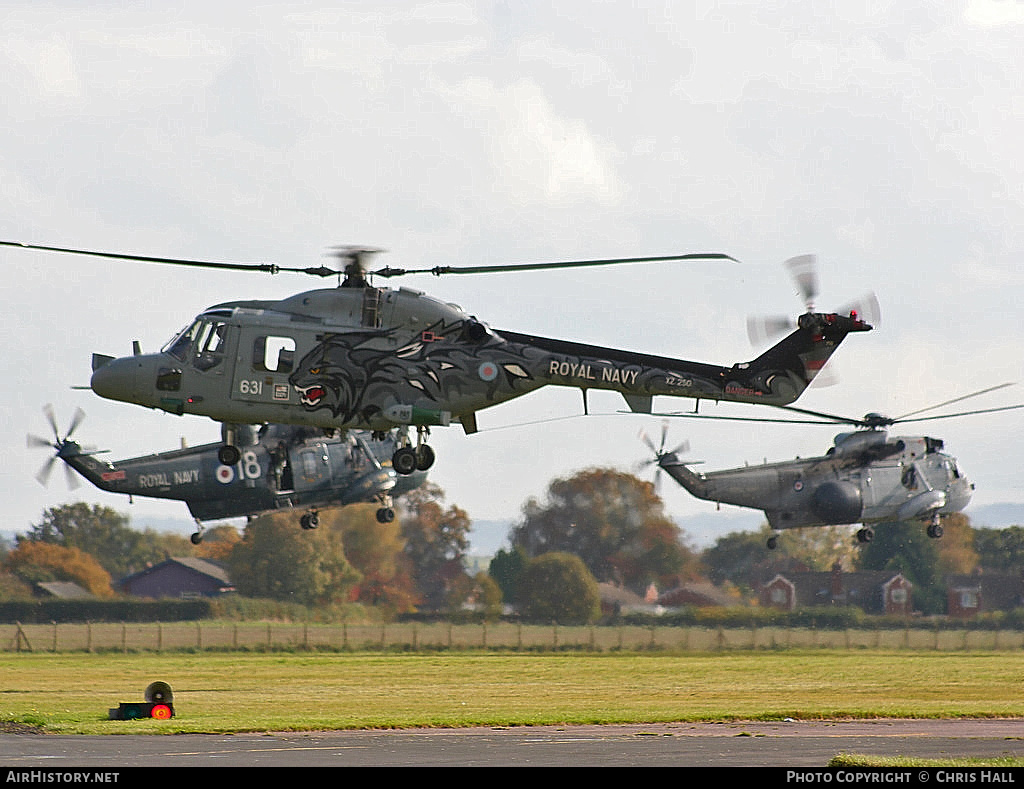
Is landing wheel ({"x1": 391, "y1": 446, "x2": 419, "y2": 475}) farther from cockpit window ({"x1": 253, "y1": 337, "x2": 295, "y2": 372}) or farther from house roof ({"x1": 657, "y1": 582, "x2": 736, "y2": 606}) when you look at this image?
house roof ({"x1": 657, "y1": 582, "x2": 736, "y2": 606})

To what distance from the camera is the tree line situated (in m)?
81.0

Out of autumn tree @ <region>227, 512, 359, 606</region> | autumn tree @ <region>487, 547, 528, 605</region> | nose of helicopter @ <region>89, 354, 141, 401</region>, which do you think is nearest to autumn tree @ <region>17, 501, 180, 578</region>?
autumn tree @ <region>227, 512, 359, 606</region>

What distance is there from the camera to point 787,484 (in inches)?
2650

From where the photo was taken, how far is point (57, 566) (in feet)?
284

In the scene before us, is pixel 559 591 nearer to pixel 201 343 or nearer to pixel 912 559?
pixel 912 559

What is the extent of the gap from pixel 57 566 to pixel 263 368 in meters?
58.6

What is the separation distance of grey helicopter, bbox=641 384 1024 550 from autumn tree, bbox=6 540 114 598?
35.0 m

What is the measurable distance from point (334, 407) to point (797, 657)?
45924mm

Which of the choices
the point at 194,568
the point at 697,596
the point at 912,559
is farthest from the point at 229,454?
the point at 194,568

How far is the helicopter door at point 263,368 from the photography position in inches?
1267

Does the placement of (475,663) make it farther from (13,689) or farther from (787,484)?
(13,689)

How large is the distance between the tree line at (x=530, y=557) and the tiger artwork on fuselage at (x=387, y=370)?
157 ft

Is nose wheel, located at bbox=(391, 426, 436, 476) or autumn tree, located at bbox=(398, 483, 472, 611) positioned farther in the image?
autumn tree, located at bbox=(398, 483, 472, 611)
